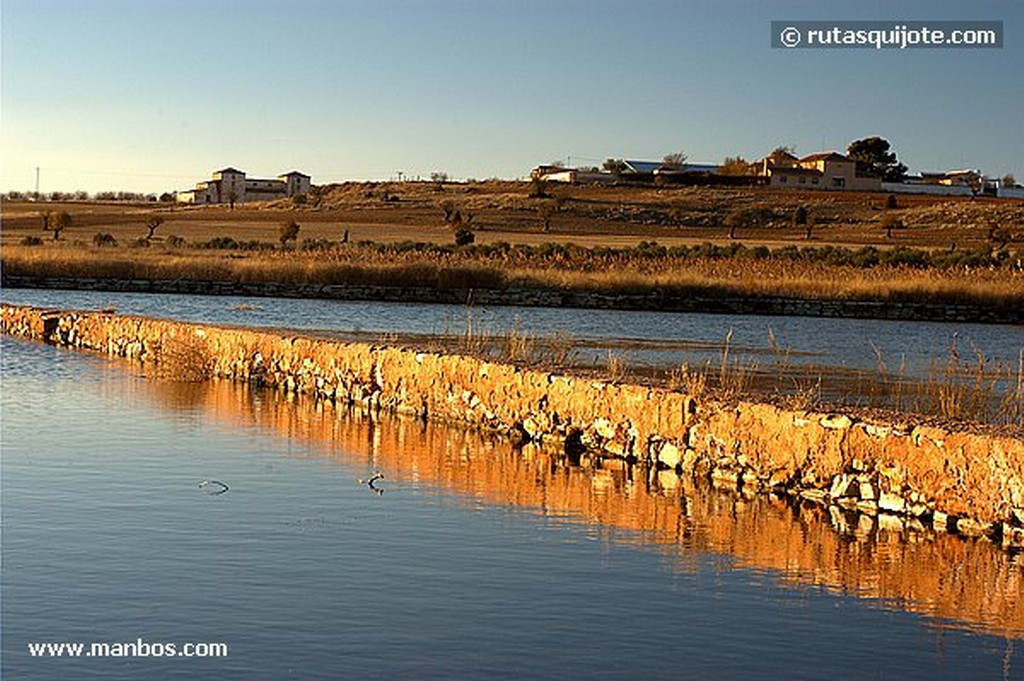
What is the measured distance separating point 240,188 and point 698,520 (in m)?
137

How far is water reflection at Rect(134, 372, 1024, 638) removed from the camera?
10.3 m

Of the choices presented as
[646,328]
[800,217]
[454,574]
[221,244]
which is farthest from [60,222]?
[454,574]


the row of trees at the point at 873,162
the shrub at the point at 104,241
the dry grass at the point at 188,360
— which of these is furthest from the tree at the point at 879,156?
the dry grass at the point at 188,360

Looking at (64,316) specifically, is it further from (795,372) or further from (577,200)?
(577,200)

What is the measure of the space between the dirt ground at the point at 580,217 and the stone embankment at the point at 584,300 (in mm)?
22669

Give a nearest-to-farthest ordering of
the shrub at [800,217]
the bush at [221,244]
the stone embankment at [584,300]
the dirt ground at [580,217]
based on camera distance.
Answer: the stone embankment at [584,300]
the bush at [221,244]
the dirt ground at [580,217]
the shrub at [800,217]

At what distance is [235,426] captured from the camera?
1734 cm

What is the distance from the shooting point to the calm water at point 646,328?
27.1 m

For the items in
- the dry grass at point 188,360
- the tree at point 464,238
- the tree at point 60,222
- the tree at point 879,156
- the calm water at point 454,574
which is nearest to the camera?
the calm water at point 454,574

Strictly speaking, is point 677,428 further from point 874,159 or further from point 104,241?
point 874,159

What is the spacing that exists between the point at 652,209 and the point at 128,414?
78.4 m

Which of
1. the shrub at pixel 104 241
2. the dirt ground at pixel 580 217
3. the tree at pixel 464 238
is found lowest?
the shrub at pixel 104 241

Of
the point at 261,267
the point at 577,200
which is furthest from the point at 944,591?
the point at 577,200

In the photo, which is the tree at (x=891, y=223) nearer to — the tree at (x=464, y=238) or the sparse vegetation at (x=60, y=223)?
the tree at (x=464, y=238)
